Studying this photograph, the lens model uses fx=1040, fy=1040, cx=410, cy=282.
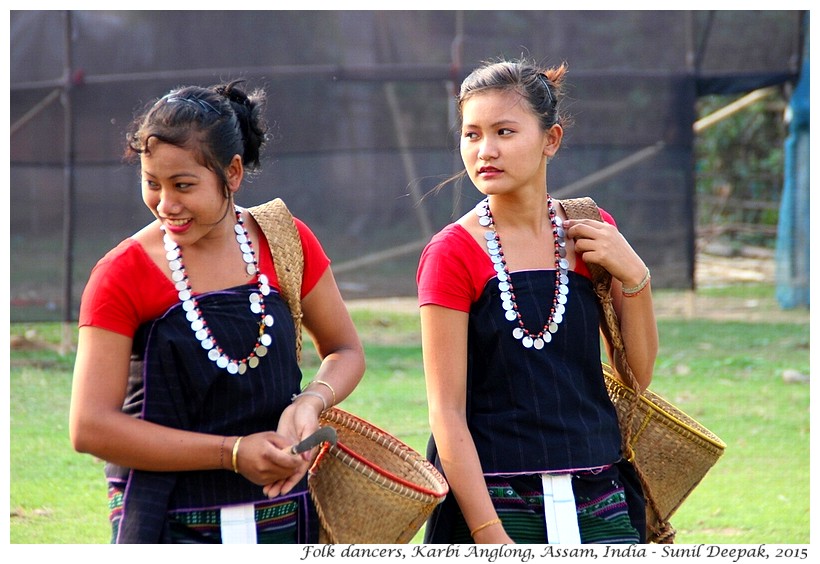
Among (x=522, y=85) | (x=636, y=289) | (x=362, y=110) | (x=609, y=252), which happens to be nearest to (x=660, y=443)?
(x=636, y=289)

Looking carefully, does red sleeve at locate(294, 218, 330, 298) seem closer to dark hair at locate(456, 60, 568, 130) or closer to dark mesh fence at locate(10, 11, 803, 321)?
dark hair at locate(456, 60, 568, 130)

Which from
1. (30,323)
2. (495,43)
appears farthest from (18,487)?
(495,43)

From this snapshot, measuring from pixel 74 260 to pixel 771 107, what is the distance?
10.1 m

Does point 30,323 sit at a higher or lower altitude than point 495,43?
lower

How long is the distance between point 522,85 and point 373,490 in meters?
0.94

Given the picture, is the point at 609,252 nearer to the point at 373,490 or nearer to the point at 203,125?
the point at 373,490

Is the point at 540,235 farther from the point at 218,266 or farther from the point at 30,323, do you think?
the point at 30,323

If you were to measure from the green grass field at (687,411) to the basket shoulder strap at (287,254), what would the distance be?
2013 millimetres

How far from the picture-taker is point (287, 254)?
222 cm

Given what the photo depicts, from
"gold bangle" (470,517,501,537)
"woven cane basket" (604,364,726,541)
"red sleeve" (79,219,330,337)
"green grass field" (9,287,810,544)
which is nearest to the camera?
"red sleeve" (79,219,330,337)

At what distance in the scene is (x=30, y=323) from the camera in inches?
300

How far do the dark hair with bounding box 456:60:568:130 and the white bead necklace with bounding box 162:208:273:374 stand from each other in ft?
2.07

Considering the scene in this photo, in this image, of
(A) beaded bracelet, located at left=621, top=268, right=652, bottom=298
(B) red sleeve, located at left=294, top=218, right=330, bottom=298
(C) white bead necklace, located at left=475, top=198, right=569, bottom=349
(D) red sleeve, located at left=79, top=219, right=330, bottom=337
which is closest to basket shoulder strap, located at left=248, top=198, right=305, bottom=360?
(B) red sleeve, located at left=294, top=218, right=330, bottom=298

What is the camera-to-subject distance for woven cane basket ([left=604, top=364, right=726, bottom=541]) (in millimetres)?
2426
